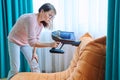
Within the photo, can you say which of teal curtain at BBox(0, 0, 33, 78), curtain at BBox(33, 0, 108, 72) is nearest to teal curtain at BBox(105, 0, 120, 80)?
curtain at BBox(33, 0, 108, 72)

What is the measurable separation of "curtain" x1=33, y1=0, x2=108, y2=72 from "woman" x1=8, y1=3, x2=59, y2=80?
65 centimetres

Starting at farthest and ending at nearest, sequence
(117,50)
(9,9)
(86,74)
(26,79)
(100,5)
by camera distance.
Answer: (9,9), (100,5), (26,79), (86,74), (117,50)

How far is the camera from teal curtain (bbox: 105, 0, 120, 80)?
1.34m

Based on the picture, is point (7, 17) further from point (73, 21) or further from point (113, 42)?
point (113, 42)

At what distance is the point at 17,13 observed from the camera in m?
3.40

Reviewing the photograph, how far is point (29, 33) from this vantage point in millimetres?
2461

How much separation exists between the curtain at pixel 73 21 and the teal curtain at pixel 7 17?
0.18 m

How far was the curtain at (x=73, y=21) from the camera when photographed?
120 inches

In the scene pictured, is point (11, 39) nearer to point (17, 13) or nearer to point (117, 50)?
point (17, 13)

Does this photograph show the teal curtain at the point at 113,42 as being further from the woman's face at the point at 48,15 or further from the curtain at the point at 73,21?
the curtain at the point at 73,21

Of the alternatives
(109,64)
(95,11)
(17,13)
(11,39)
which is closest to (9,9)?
(17,13)

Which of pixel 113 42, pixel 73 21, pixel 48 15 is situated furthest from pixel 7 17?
pixel 113 42

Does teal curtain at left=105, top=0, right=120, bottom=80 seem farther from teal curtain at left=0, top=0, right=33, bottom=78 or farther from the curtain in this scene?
teal curtain at left=0, top=0, right=33, bottom=78

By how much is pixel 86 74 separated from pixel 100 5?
150 cm
